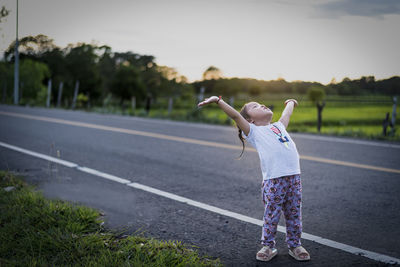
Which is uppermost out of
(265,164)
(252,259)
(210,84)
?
(210,84)

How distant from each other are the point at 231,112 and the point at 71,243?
167 centimetres

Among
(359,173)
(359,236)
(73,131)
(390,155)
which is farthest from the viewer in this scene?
(73,131)

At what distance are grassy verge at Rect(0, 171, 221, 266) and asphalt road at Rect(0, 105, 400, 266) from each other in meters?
0.25

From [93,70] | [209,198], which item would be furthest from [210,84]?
[209,198]

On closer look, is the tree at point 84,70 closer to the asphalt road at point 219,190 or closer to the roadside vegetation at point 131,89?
the roadside vegetation at point 131,89

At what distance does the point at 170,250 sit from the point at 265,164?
1023 millimetres

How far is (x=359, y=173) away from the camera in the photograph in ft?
18.9

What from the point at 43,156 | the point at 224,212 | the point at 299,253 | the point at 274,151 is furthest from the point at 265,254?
the point at 43,156

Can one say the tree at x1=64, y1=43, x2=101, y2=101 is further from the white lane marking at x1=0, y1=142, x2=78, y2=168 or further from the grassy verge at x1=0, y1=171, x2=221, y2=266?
the grassy verge at x1=0, y1=171, x2=221, y2=266

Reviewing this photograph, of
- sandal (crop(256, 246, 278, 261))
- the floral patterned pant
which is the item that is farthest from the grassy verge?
the floral patterned pant

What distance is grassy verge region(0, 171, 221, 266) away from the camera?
2639mm

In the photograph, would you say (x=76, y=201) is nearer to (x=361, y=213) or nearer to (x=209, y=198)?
(x=209, y=198)

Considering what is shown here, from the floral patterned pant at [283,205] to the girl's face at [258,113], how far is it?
1.66 ft

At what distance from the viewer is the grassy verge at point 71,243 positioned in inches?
104
